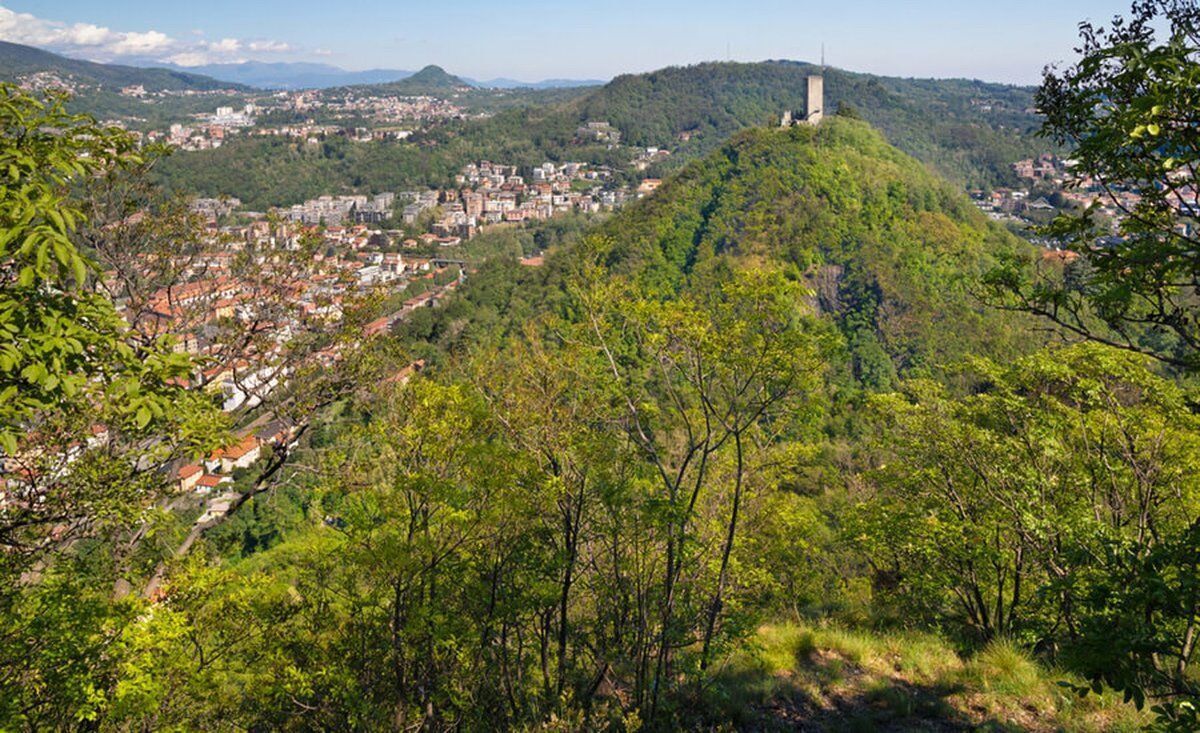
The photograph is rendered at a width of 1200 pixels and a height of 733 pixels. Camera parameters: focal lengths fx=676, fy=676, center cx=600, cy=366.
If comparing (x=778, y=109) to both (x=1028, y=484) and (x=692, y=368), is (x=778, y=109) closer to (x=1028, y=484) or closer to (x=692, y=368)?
(x=1028, y=484)

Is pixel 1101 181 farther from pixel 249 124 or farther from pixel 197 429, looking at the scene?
pixel 249 124

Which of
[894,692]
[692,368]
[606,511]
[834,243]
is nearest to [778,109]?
[834,243]

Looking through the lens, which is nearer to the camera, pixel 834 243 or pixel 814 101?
pixel 834 243

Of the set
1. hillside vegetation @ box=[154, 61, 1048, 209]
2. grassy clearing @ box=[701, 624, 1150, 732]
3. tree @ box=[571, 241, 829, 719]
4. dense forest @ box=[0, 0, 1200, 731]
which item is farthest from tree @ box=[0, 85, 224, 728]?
hillside vegetation @ box=[154, 61, 1048, 209]

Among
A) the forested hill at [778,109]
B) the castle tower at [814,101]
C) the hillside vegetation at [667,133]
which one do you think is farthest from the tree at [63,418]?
the forested hill at [778,109]

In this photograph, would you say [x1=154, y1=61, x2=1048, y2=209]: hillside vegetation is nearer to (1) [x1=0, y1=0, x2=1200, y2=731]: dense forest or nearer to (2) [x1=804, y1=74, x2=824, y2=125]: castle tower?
(2) [x1=804, y1=74, x2=824, y2=125]: castle tower

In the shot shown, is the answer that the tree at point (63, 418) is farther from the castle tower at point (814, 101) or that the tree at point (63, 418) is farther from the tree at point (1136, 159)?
the castle tower at point (814, 101)

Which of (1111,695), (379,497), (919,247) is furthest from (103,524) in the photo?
(919,247)
